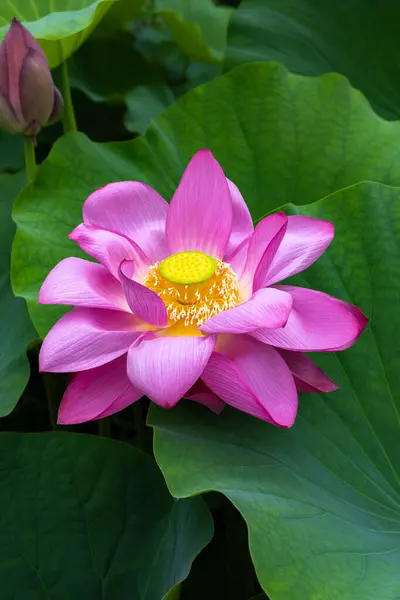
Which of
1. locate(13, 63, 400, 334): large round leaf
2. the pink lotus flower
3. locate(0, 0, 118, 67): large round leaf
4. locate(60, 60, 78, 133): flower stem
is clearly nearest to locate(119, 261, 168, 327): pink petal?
the pink lotus flower

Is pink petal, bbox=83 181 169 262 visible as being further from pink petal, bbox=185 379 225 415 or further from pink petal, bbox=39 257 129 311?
pink petal, bbox=185 379 225 415

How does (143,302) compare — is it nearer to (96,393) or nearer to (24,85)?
(96,393)

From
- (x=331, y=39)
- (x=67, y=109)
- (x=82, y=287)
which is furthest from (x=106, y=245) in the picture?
(x=331, y=39)

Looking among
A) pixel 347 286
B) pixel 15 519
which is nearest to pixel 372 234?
pixel 347 286

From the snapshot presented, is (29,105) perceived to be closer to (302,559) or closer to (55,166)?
(55,166)

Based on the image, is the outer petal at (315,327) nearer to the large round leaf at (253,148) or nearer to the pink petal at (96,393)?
the pink petal at (96,393)

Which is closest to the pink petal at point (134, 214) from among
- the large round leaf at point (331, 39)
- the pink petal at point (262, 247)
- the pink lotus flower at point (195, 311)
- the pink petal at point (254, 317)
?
the pink lotus flower at point (195, 311)
